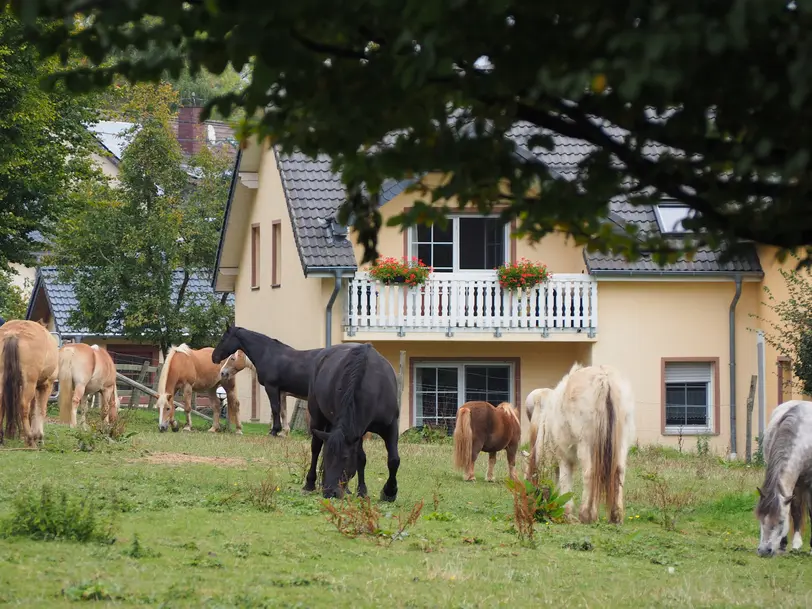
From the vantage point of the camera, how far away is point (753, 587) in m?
9.38

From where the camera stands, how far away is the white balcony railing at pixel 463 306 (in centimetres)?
2819

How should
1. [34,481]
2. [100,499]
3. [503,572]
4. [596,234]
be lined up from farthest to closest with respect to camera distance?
1. [34,481]
2. [100,499]
3. [503,572]
4. [596,234]

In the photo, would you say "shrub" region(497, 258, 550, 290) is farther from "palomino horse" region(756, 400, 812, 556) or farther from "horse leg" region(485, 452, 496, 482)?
"palomino horse" region(756, 400, 812, 556)

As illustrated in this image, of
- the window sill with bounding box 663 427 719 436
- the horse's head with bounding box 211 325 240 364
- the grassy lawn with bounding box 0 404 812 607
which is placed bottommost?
the grassy lawn with bounding box 0 404 812 607

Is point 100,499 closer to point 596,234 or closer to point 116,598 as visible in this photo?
point 116,598

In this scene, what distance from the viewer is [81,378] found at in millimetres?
24188

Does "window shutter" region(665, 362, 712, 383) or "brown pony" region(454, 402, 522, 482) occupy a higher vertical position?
"window shutter" region(665, 362, 712, 383)

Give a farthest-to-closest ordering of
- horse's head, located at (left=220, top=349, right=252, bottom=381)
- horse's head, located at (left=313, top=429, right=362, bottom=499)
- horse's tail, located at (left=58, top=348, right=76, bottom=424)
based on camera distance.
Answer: horse's head, located at (left=220, top=349, right=252, bottom=381) < horse's tail, located at (left=58, top=348, right=76, bottom=424) < horse's head, located at (left=313, top=429, right=362, bottom=499)

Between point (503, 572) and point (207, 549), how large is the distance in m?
2.13

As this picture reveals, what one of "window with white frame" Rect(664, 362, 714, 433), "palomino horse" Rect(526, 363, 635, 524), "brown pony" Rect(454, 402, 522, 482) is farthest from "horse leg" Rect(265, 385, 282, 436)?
"palomino horse" Rect(526, 363, 635, 524)

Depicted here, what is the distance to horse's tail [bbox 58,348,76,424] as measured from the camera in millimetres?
23812

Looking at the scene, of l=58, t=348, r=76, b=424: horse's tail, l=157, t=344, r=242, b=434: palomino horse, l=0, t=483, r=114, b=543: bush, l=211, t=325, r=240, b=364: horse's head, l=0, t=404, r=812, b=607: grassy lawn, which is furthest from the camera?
l=157, t=344, r=242, b=434: palomino horse

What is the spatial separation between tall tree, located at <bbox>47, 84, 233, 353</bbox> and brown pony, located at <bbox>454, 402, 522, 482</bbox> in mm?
23044

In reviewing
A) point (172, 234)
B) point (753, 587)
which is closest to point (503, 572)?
point (753, 587)
